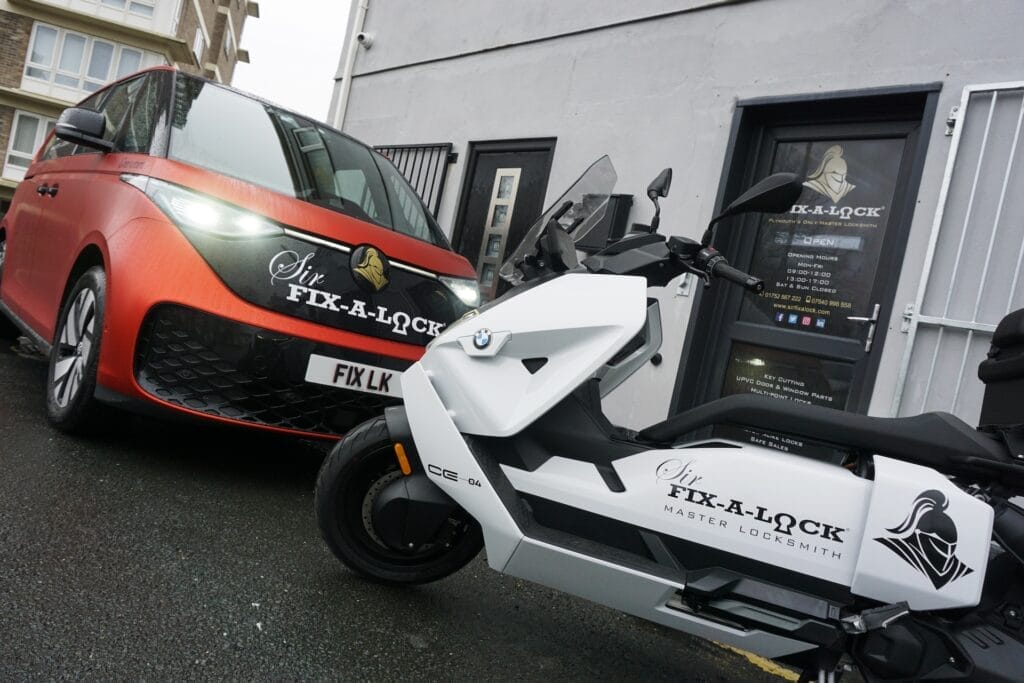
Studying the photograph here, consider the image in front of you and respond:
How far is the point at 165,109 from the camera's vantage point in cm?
310

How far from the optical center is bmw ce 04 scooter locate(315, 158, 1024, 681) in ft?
5.07

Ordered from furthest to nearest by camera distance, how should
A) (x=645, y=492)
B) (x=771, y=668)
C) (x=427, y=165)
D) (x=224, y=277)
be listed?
(x=427, y=165), (x=224, y=277), (x=771, y=668), (x=645, y=492)

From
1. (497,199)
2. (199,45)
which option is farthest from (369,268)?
(199,45)

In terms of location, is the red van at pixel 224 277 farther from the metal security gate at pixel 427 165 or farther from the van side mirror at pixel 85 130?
the metal security gate at pixel 427 165

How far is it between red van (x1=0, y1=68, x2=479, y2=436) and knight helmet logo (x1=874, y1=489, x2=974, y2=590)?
73.3 inches

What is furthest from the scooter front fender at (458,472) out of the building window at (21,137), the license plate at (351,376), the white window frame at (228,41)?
the white window frame at (228,41)

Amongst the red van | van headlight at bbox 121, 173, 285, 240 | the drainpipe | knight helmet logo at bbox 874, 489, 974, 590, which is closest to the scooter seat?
knight helmet logo at bbox 874, 489, 974, 590

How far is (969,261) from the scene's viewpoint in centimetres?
363

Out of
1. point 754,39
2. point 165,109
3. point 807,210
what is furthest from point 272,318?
point 754,39

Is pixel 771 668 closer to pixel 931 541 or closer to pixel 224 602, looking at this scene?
pixel 931 541

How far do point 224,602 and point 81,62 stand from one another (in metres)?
33.0

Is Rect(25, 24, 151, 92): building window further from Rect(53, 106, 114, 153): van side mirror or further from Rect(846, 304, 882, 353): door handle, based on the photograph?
Rect(846, 304, 882, 353): door handle

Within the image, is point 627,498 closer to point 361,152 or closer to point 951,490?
point 951,490

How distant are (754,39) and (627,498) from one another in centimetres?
392
